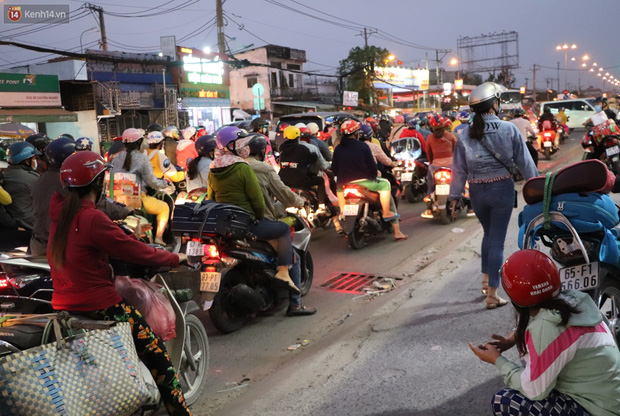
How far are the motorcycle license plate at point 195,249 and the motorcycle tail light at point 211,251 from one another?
0.05 m

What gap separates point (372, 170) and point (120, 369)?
647cm

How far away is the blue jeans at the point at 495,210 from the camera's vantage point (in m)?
5.68

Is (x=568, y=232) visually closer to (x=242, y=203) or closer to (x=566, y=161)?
(x=242, y=203)

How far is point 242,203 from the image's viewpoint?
593 cm

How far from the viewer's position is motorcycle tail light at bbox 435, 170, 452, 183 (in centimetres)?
1038

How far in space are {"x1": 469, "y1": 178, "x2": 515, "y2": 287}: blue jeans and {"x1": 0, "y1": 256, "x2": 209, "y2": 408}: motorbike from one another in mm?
2770

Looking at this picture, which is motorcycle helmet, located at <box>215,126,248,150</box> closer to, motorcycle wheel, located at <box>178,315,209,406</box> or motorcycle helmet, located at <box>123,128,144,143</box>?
motorcycle wheel, located at <box>178,315,209,406</box>

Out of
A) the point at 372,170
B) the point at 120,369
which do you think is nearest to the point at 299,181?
the point at 372,170

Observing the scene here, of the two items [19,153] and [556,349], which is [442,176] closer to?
[19,153]

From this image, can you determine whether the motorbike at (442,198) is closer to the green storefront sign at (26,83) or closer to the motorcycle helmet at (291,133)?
the motorcycle helmet at (291,133)

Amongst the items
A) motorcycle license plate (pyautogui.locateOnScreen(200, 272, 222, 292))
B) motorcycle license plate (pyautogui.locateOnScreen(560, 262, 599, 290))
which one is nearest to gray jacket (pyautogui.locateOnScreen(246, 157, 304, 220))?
motorcycle license plate (pyautogui.locateOnScreen(200, 272, 222, 292))

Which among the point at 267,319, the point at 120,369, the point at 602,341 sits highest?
the point at 602,341

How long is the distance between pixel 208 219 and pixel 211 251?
31 cm

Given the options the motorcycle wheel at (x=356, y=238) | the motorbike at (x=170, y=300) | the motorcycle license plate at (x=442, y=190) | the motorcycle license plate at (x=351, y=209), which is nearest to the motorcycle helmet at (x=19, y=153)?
the motorbike at (x=170, y=300)
